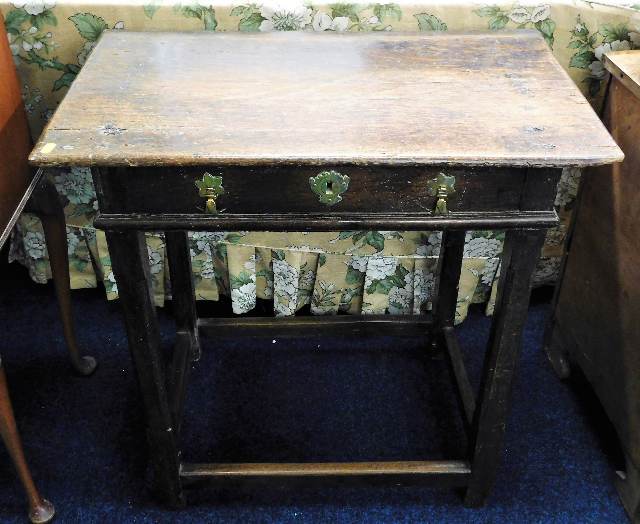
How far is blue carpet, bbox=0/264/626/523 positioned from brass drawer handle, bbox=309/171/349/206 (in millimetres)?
600

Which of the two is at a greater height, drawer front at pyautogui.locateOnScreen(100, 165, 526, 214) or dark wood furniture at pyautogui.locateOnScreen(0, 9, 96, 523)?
drawer front at pyautogui.locateOnScreen(100, 165, 526, 214)

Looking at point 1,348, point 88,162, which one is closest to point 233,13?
point 88,162

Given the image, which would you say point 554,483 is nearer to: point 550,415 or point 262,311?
point 550,415

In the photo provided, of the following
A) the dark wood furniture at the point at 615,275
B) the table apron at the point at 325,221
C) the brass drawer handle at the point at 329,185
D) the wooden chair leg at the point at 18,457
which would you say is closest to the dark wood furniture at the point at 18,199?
the wooden chair leg at the point at 18,457

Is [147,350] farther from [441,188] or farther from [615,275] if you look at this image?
[615,275]

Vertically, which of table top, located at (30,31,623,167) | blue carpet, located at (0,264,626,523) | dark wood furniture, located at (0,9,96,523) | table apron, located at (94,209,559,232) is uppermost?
table top, located at (30,31,623,167)

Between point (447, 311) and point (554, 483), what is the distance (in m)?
0.42

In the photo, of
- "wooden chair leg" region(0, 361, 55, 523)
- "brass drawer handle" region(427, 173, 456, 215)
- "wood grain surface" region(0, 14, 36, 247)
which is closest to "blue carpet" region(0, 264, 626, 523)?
"wooden chair leg" region(0, 361, 55, 523)

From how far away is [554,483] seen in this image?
1434 mm

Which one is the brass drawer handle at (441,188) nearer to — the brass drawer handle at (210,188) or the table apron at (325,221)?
the table apron at (325,221)

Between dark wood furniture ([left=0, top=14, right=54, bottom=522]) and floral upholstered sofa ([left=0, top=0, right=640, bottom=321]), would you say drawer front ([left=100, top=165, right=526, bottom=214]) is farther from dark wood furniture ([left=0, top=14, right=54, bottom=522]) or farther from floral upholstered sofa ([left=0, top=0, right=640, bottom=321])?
floral upholstered sofa ([left=0, top=0, right=640, bottom=321])

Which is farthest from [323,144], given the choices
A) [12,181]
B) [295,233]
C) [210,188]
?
[295,233]

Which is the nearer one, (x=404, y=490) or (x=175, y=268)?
(x=404, y=490)

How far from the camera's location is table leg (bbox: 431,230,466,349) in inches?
60.6
